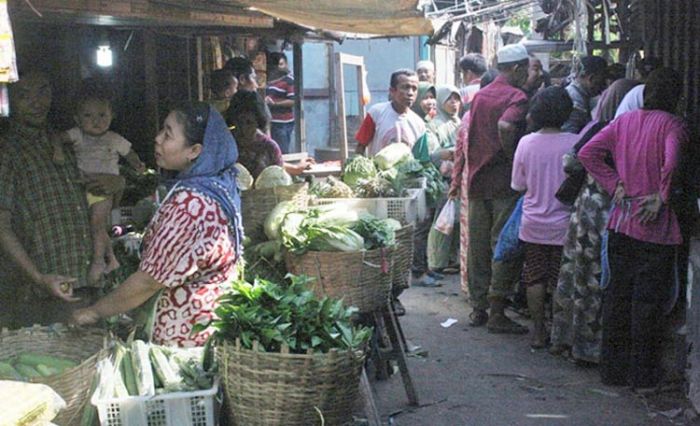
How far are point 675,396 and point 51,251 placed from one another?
13.9ft

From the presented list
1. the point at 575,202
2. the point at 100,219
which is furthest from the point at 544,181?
the point at 100,219

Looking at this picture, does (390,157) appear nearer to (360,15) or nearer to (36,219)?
(360,15)

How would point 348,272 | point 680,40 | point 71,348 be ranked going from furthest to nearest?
point 680,40, point 348,272, point 71,348

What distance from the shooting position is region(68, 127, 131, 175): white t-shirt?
559 cm

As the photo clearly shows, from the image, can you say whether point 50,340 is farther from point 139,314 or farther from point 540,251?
point 540,251

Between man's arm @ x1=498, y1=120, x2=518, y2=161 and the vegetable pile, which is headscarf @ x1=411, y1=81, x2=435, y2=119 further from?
the vegetable pile

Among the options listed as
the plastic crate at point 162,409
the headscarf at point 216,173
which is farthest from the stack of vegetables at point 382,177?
the plastic crate at point 162,409

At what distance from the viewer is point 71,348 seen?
4.01 metres

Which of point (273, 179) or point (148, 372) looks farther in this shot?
point (273, 179)

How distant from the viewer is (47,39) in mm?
7863

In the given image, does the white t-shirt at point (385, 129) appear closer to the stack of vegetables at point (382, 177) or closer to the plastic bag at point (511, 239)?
the stack of vegetables at point (382, 177)

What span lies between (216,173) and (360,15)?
2301 millimetres

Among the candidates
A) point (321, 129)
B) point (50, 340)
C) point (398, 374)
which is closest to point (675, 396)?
point (398, 374)

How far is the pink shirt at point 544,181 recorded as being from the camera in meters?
7.58
